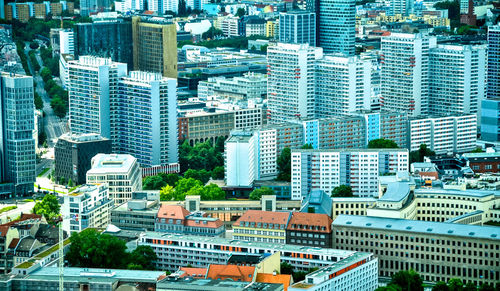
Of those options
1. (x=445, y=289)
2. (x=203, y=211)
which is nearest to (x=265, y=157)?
(x=203, y=211)

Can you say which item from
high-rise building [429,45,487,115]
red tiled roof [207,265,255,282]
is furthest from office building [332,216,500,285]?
high-rise building [429,45,487,115]

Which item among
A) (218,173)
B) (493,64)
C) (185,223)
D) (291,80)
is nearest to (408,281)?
(185,223)

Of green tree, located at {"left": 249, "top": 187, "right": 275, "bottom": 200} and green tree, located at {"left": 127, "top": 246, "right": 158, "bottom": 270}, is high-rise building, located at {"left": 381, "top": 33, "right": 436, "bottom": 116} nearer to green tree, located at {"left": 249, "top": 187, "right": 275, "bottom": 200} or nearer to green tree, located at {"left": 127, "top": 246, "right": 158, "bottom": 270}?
green tree, located at {"left": 249, "top": 187, "right": 275, "bottom": 200}

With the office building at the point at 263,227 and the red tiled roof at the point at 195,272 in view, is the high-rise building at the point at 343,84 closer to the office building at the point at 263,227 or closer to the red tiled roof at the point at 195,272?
the office building at the point at 263,227

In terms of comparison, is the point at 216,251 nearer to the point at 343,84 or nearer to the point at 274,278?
the point at 274,278

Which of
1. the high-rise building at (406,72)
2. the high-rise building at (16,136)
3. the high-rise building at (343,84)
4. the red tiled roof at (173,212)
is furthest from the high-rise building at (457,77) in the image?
the red tiled roof at (173,212)
